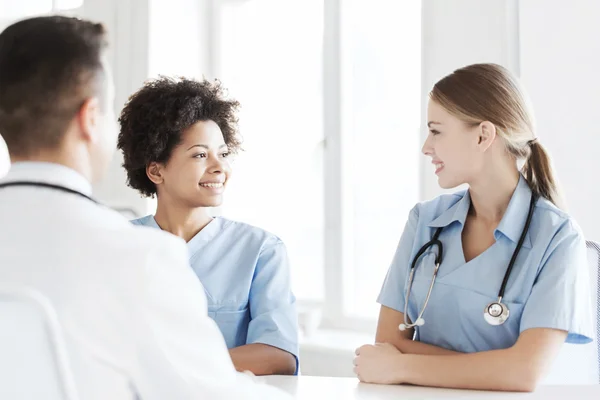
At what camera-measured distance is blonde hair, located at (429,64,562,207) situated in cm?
166

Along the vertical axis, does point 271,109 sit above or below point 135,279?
above

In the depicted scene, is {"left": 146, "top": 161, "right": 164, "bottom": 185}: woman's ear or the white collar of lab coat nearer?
the white collar of lab coat

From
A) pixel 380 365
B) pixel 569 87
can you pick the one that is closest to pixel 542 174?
pixel 569 87

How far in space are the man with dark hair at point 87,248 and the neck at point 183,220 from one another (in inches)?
38.6

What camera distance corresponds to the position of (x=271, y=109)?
3338 millimetres

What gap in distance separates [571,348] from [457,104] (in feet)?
2.03

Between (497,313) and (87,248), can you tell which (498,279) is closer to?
(497,313)

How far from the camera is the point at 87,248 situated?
31.6 inches

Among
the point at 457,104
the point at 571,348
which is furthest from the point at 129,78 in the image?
the point at 571,348

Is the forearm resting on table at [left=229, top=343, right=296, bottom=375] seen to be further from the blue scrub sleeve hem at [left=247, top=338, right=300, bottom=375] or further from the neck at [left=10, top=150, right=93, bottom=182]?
the neck at [left=10, top=150, right=93, bottom=182]

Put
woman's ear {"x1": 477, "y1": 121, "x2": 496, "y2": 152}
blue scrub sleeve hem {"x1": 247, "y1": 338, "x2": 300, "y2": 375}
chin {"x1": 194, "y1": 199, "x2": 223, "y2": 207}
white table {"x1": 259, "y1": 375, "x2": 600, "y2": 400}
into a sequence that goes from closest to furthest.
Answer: white table {"x1": 259, "y1": 375, "x2": 600, "y2": 400} → woman's ear {"x1": 477, "y1": 121, "x2": 496, "y2": 152} → blue scrub sleeve hem {"x1": 247, "y1": 338, "x2": 300, "y2": 375} → chin {"x1": 194, "y1": 199, "x2": 223, "y2": 207}

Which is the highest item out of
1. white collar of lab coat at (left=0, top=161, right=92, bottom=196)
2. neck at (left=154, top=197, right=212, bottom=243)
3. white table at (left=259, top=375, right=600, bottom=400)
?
white collar of lab coat at (left=0, top=161, right=92, bottom=196)

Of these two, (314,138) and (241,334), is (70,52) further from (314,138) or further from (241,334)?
(314,138)

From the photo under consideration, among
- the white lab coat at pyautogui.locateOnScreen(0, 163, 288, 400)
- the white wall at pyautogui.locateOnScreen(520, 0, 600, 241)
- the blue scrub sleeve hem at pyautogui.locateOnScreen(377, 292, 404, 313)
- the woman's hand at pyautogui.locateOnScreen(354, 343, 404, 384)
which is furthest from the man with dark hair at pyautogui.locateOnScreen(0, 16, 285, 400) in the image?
the white wall at pyautogui.locateOnScreen(520, 0, 600, 241)
